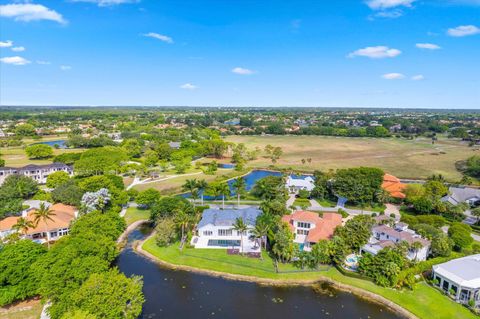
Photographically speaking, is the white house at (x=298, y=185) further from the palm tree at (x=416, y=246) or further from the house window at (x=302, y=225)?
the palm tree at (x=416, y=246)

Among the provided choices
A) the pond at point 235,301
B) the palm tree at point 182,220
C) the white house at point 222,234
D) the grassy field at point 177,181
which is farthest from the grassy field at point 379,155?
the pond at point 235,301

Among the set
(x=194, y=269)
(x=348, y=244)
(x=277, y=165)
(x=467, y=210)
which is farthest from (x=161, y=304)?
(x=277, y=165)

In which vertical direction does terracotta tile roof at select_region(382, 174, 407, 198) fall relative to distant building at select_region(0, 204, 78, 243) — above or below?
above

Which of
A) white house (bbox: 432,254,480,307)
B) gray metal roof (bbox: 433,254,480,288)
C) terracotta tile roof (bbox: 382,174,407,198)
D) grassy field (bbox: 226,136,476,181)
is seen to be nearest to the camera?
white house (bbox: 432,254,480,307)

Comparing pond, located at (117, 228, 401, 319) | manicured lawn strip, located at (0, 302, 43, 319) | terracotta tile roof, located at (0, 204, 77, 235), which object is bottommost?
pond, located at (117, 228, 401, 319)

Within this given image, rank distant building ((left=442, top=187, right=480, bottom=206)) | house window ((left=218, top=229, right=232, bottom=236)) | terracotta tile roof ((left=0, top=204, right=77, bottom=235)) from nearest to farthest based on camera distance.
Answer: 1. terracotta tile roof ((left=0, top=204, right=77, bottom=235))
2. house window ((left=218, top=229, right=232, bottom=236))
3. distant building ((left=442, top=187, right=480, bottom=206))

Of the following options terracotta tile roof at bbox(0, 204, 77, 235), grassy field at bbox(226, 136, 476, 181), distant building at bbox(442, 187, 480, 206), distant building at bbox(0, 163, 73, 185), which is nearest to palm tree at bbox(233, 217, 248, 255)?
terracotta tile roof at bbox(0, 204, 77, 235)

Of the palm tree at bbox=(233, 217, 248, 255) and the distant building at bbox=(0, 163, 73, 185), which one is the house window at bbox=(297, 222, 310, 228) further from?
the distant building at bbox=(0, 163, 73, 185)
